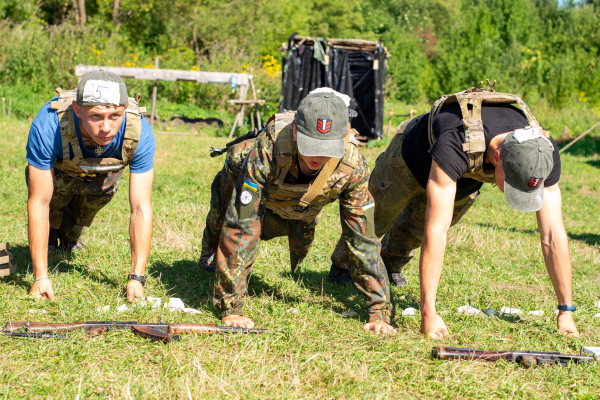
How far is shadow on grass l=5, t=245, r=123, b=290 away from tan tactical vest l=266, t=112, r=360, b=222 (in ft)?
5.81

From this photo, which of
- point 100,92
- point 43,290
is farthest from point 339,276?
point 100,92

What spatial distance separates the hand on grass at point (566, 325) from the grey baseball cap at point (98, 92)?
11.2 ft

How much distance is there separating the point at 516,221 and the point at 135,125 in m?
5.83

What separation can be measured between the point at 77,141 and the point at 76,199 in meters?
1.23

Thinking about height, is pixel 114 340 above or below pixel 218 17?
below

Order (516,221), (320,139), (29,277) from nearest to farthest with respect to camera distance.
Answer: (320,139), (29,277), (516,221)

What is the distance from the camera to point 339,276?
5.35 meters

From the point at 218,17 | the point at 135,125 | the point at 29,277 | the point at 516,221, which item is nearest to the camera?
the point at 135,125

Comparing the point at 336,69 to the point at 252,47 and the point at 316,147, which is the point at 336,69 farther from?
the point at 252,47

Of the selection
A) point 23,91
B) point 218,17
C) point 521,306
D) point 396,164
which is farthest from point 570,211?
point 218,17

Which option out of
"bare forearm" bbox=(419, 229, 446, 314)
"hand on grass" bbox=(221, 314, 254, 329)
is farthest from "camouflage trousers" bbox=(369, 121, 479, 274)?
"hand on grass" bbox=(221, 314, 254, 329)

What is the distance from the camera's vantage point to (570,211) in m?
9.44

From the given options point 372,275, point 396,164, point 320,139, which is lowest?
point 372,275

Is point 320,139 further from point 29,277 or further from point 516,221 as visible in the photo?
point 516,221
